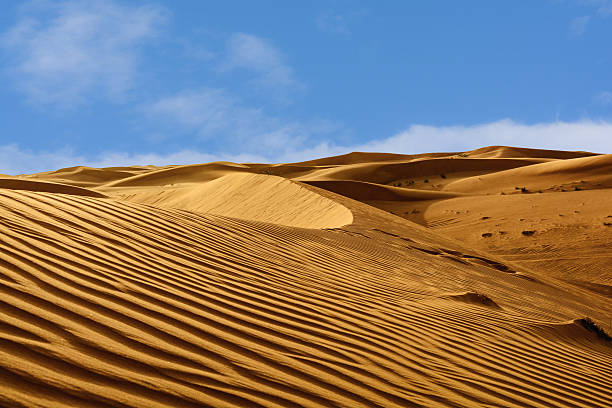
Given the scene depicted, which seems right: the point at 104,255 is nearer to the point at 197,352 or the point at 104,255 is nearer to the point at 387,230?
the point at 197,352

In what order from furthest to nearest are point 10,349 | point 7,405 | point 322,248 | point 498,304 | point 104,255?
1. point 322,248
2. point 498,304
3. point 104,255
4. point 10,349
5. point 7,405

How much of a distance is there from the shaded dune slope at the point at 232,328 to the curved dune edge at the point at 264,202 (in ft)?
16.3

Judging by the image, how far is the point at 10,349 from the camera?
7.89 feet

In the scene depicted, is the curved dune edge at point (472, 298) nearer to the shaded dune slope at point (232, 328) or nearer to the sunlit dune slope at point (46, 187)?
the shaded dune slope at point (232, 328)

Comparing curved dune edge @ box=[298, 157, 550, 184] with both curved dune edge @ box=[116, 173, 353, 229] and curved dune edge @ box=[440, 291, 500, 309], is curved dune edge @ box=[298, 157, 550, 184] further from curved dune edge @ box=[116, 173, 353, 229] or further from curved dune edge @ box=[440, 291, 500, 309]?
curved dune edge @ box=[440, 291, 500, 309]

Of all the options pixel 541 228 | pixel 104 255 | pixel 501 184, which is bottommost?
pixel 104 255

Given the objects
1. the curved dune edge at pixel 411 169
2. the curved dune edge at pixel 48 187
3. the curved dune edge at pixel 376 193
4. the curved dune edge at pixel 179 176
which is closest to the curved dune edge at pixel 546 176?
the curved dune edge at pixel 376 193

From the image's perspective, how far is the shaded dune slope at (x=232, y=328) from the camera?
2.52 m

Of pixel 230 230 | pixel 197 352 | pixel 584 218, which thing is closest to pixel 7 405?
pixel 197 352

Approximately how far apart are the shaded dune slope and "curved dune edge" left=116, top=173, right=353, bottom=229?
4.96 metres

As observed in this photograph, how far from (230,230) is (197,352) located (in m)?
3.94

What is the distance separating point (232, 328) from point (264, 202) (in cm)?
1152

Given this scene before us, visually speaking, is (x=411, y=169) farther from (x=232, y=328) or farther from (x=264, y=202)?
(x=232, y=328)

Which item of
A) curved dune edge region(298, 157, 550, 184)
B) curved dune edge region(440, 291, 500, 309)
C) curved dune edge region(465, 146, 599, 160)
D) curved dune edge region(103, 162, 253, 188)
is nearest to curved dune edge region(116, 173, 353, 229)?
curved dune edge region(440, 291, 500, 309)
